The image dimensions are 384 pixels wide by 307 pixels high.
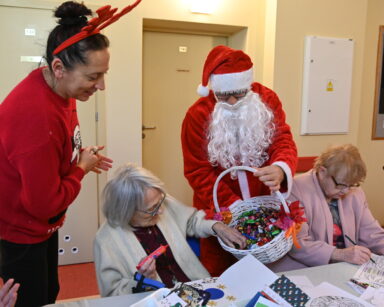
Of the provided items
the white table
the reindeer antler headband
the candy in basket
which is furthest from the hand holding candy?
the reindeer antler headband

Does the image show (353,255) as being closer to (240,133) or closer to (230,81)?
(240,133)

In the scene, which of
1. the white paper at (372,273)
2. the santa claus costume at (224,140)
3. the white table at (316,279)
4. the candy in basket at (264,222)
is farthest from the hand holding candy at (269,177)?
the white paper at (372,273)

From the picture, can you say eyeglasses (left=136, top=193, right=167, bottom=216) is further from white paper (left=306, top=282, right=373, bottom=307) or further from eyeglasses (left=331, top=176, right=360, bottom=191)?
eyeglasses (left=331, top=176, right=360, bottom=191)

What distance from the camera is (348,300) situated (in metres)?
1.16

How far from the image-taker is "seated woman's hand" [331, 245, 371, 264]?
1449 mm

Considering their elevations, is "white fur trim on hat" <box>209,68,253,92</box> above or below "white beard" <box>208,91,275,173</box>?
above

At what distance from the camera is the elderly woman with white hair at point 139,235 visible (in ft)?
4.38

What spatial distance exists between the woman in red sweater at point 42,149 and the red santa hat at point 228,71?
52 cm

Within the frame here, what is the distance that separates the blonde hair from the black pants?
130cm

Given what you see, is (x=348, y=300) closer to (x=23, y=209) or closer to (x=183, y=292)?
(x=183, y=292)

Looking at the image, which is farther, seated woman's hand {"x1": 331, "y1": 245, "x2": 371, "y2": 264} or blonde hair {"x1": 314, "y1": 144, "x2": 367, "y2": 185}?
blonde hair {"x1": 314, "y1": 144, "x2": 367, "y2": 185}

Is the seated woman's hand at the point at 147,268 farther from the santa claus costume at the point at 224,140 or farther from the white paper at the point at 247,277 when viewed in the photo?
the santa claus costume at the point at 224,140

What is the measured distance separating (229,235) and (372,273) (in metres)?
0.57

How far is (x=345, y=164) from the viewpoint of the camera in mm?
1668
